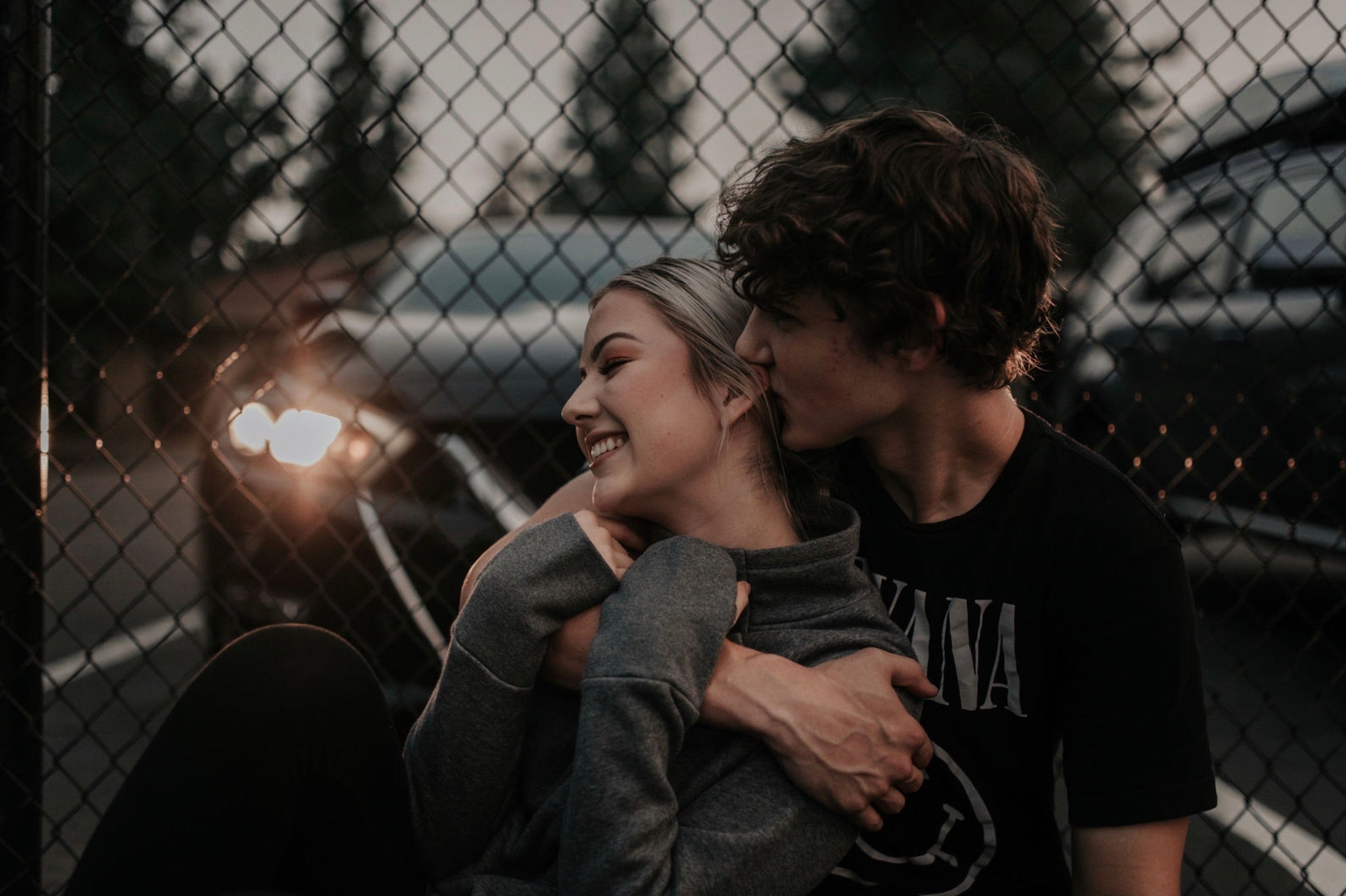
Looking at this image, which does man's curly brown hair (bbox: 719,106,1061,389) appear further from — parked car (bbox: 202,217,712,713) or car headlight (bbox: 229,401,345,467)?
car headlight (bbox: 229,401,345,467)

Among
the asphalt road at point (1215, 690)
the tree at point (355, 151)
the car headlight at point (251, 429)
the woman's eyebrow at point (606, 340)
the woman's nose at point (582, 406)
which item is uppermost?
the tree at point (355, 151)

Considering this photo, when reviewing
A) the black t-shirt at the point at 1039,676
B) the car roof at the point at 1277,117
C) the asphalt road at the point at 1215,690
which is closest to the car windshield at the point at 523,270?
the asphalt road at the point at 1215,690

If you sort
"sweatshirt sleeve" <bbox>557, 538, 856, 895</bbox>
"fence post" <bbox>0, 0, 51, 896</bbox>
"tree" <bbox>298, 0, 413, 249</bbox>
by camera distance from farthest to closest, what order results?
1. "tree" <bbox>298, 0, 413, 249</bbox>
2. "fence post" <bbox>0, 0, 51, 896</bbox>
3. "sweatshirt sleeve" <bbox>557, 538, 856, 895</bbox>

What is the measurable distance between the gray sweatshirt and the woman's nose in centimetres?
16

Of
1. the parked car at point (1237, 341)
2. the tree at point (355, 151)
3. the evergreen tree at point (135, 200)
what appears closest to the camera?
the tree at point (355, 151)

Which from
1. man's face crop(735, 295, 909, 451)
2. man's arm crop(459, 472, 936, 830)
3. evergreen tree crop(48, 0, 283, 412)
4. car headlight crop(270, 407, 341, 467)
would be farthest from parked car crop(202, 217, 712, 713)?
evergreen tree crop(48, 0, 283, 412)

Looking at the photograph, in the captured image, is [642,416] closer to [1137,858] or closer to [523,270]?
[1137,858]

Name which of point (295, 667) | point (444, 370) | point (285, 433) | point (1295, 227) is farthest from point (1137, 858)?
point (1295, 227)

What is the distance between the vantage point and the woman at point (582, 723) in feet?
3.71

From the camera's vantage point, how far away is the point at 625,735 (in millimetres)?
1101

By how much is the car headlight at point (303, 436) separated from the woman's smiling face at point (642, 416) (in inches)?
53.5

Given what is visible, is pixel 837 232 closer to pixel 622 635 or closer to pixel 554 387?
pixel 622 635

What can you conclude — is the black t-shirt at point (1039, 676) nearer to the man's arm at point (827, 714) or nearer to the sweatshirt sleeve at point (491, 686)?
the man's arm at point (827, 714)

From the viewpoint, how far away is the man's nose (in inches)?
55.6
